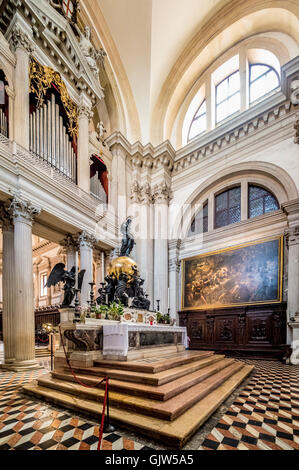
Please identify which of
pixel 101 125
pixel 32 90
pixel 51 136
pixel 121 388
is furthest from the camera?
pixel 101 125

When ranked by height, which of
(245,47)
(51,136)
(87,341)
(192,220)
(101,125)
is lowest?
(87,341)

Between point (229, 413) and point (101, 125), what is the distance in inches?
517

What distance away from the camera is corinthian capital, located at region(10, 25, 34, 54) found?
7.75m

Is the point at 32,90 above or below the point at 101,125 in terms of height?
below

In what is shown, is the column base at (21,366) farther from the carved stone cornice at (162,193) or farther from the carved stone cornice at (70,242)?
the carved stone cornice at (162,193)

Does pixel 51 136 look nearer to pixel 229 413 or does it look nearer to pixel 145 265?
pixel 145 265

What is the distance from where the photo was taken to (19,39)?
25.5ft

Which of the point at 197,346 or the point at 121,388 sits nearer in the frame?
the point at 121,388

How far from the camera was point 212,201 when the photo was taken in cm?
1125

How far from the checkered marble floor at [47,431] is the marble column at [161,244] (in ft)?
26.1

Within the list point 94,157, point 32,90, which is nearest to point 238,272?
point 94,157

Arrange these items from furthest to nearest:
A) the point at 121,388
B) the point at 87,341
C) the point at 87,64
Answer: the point at 87,64
the point at 87,341
the point at 121,388

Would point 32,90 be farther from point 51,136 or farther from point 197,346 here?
point 197,346

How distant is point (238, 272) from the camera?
922cm
